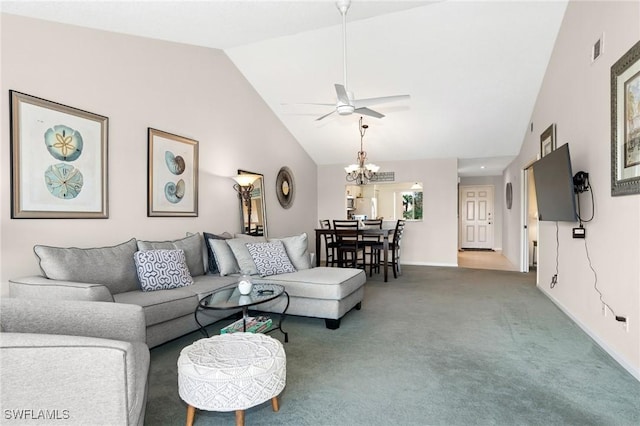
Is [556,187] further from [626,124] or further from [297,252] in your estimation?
[297,252]

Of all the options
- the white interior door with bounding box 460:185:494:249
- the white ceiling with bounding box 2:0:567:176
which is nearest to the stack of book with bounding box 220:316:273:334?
the white ceiling with bounding box 2:0:567:176

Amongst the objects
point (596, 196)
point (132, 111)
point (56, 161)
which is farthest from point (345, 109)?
point (56, 161)

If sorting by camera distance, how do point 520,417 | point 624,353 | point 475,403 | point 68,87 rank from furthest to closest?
point 68,87, point 624,353, point 475,403, point 520,417

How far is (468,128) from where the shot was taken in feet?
20.3

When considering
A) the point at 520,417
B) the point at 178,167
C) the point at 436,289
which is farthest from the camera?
the point at 436,289

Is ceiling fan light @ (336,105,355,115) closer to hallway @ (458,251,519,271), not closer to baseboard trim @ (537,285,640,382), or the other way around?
baseboard trim @ (537,285,640,382)

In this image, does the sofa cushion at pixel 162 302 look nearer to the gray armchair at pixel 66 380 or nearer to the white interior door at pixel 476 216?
the gray armchair at pixel 66 380

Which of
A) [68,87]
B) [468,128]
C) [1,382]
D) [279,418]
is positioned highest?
[468,128]

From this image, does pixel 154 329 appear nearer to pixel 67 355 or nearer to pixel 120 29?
pixel 67 355

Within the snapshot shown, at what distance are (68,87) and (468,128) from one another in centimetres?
578

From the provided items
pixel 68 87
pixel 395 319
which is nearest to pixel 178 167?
pixel 68 87

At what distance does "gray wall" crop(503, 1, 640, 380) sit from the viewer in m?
2.53

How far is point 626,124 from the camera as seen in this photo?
256 centimetres

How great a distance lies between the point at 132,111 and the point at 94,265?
66.1 inches
